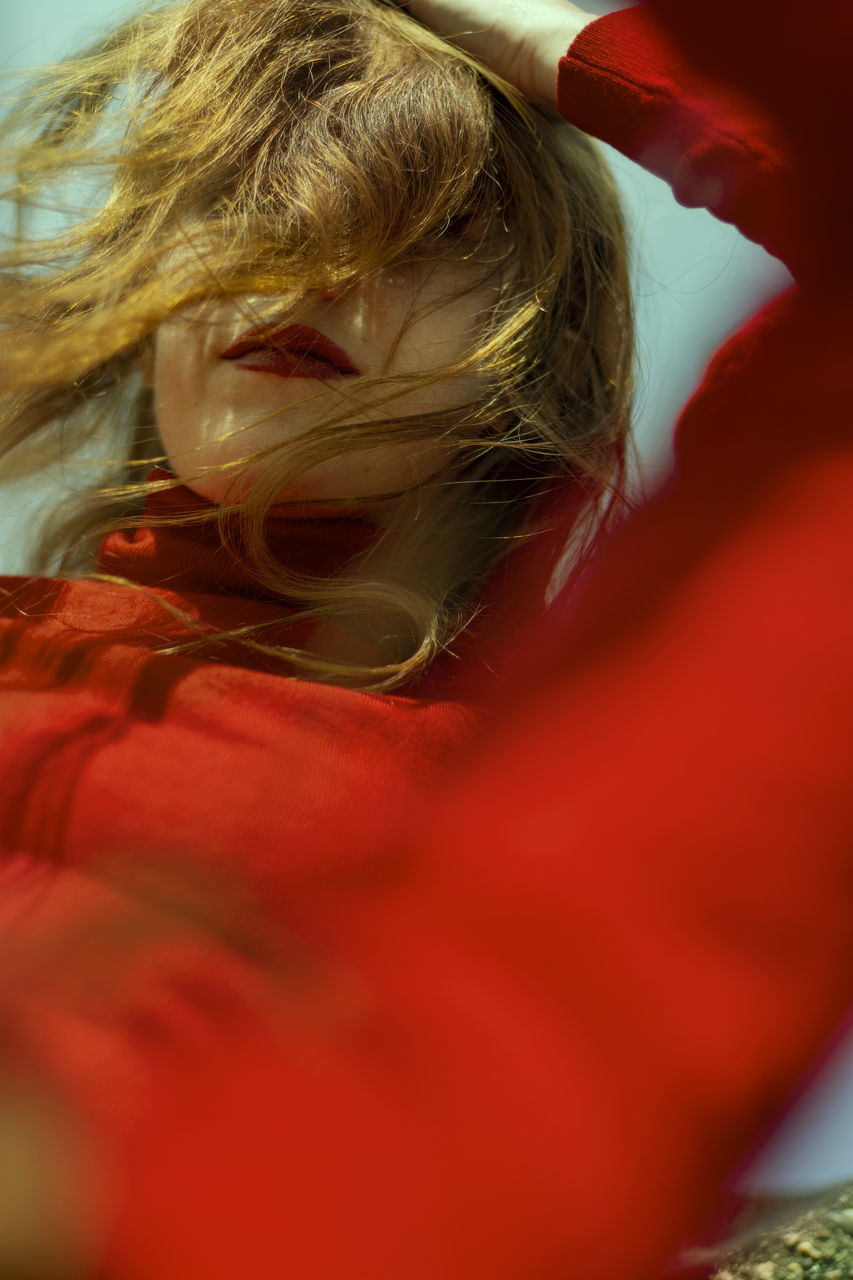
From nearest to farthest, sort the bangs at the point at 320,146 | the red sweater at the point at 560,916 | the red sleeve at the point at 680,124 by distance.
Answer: the red sweater at the point at 560,916 → the red sleeve at the point at 680,124 → the bangs at the point at 320,146

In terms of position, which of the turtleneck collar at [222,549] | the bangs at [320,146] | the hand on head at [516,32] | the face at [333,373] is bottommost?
the turtleneck collar at [222,549]

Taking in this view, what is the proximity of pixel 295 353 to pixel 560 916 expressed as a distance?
0.41 m

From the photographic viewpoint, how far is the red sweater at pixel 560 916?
30 cm

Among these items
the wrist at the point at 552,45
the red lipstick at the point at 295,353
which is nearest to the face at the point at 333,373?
the red lipstick at the point at 295,353

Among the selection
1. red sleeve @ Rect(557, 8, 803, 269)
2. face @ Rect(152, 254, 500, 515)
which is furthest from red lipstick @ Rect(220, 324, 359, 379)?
red sleeve @ Rect(557, 8, 803, 269)

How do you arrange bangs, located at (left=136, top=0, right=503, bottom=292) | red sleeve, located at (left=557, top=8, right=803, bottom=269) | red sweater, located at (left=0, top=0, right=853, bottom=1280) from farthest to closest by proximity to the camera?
bangs, located at (left=136, top=0, right=503, bottom=292), red sleeve, located at (left=557, top=8, right=803, bottom=269), red sweater, located at (left=0, top=0, right=853, bottom=1280)

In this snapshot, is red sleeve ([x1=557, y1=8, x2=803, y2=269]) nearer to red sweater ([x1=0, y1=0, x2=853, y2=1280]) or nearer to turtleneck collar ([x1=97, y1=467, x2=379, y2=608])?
red sweater ([x1=0, y1=0, x2=853, y2=1280])

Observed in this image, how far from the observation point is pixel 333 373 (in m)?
0.60

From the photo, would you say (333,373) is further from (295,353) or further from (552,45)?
(552,45)

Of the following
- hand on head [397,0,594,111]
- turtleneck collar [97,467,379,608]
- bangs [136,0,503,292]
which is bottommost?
turtleneck collar [97,467,379,608]

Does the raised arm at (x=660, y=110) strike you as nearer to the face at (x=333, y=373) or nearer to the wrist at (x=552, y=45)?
the wrist at (x=552, y=45)

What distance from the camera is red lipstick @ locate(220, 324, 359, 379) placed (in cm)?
59

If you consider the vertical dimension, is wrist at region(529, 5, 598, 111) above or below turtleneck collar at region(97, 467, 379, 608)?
above

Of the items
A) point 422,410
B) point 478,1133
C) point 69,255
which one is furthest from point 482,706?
point 69,255
